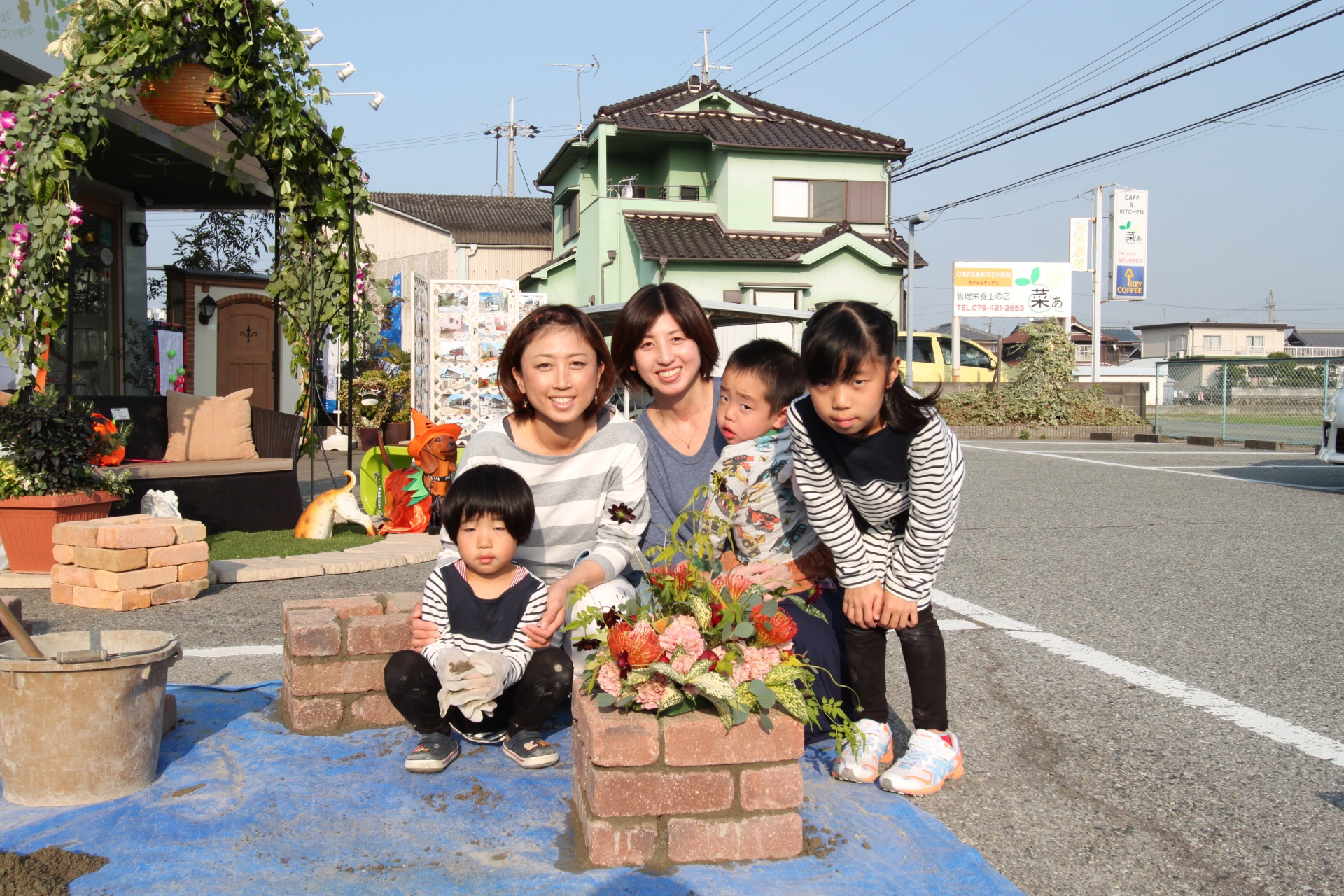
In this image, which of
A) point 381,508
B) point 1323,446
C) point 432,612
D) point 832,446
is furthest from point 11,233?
point 1323,446

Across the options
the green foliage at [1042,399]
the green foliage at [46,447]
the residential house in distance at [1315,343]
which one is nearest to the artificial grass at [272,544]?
the green foliage at [46,447]

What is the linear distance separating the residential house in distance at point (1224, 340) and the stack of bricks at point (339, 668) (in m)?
64.1

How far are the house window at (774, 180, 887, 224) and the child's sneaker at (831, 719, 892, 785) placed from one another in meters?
22.7

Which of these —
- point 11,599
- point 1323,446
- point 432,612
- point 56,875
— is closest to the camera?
point 56,875

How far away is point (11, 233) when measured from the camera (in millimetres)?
5086

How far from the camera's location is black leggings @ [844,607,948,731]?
2.78m

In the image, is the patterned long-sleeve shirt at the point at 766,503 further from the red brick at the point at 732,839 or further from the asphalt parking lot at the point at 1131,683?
the red brick at the point at 732,839

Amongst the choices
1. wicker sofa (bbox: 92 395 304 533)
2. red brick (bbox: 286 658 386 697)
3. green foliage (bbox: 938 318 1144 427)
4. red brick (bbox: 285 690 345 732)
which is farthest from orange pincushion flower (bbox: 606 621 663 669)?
green foliage (bbox: 938 318 1144 427)

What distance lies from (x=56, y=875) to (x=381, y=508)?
18.9 ft

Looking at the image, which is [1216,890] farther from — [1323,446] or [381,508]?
[1323,446]

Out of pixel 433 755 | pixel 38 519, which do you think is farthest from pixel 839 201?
pixel 433 755

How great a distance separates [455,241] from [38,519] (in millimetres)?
27994

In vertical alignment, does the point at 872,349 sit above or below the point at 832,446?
above

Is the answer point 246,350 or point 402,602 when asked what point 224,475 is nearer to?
point 402,602
